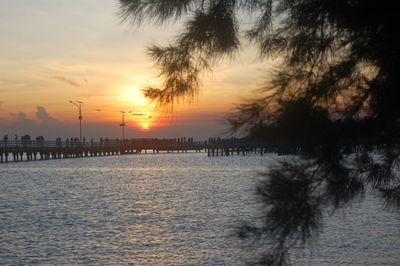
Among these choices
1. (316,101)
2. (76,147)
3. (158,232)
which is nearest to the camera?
(316,101)

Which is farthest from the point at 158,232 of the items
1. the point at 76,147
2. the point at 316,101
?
the point at 76,147

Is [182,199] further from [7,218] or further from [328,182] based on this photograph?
[328,182]

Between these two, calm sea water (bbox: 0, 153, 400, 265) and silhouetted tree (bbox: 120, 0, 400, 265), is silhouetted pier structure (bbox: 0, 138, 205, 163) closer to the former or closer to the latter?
calm sea water (bbox: 0, 153, 400, 265)

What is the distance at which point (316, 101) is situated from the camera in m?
4.24

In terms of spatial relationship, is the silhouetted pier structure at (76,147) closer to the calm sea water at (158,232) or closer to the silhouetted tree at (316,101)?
the calm sea water at (158,232)

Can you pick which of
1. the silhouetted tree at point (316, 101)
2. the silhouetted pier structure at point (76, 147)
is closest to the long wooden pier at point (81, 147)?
the silhouetted pier structure at point (76, 147)

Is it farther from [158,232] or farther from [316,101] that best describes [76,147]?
[316,101]

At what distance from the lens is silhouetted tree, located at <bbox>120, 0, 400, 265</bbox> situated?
412cm

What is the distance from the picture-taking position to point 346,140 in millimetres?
4234

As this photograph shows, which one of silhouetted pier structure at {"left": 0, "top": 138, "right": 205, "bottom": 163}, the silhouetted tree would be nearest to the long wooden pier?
silhouetted pier structure at {"left": 0, "top": 138, "right": 205, "bottom": 163}

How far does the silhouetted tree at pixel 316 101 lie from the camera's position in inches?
162

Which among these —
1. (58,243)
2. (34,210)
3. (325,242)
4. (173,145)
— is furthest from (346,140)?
(173,145)

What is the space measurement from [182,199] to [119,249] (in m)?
15.7

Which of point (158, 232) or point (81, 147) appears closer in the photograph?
point (158, 232)
